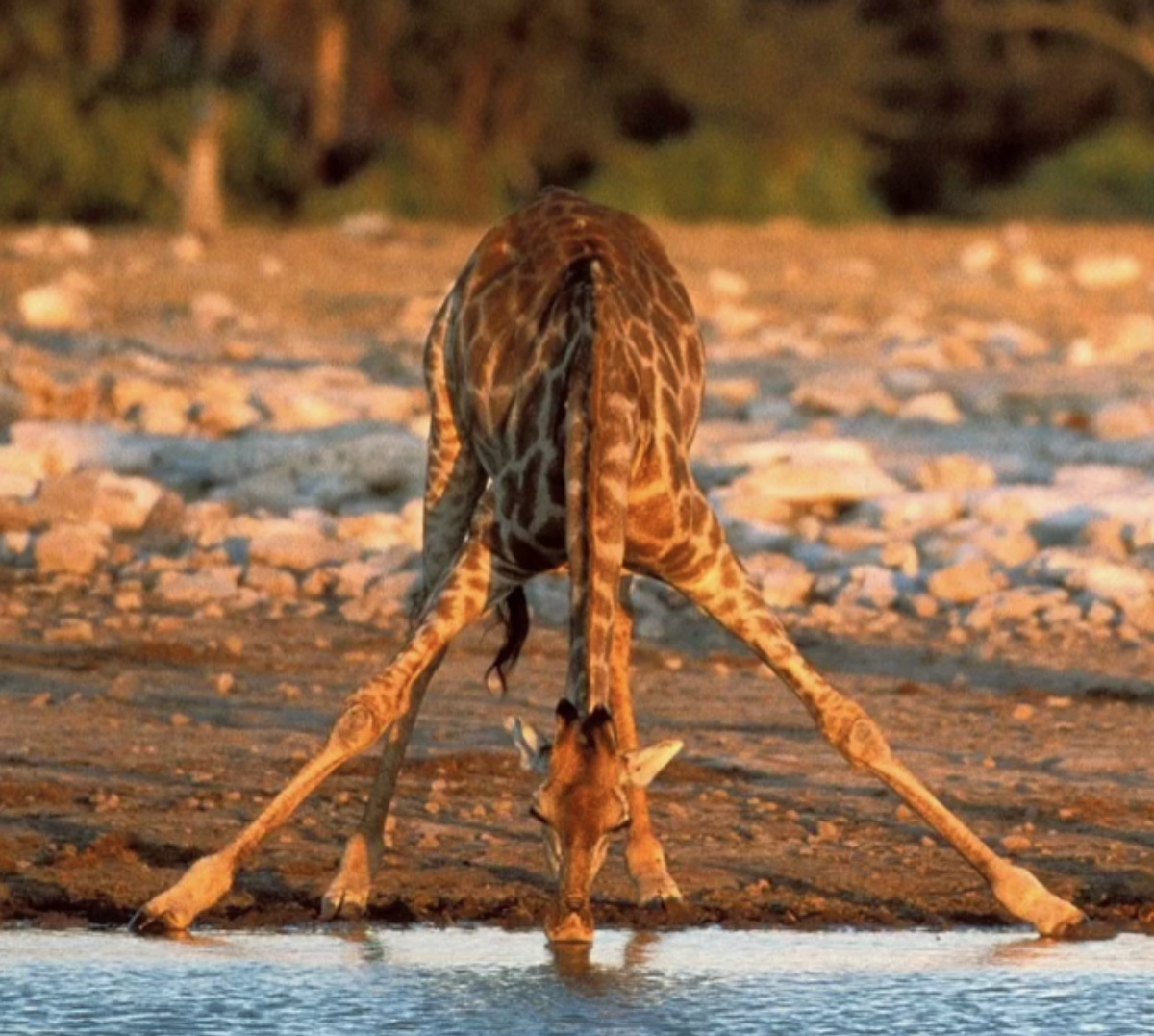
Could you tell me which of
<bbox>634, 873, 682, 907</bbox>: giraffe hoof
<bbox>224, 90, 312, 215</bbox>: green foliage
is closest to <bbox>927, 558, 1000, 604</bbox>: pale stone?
<bbox>634, 873, 682, 907</bbox>: giraffe hoof

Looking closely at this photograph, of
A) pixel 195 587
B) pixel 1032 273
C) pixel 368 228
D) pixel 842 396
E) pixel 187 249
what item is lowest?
pixel 195 587

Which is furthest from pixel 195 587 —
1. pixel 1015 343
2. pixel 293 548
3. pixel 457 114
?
pixel 457 114

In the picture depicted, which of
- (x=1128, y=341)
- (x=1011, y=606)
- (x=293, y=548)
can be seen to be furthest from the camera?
(x=1128, y=341)

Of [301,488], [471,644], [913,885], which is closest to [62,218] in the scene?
[301,488]

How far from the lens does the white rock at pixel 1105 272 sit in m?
18.9

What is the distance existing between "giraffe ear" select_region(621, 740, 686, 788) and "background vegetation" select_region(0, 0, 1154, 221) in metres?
19.0

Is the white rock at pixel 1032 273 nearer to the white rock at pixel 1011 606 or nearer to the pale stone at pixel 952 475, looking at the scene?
the pale stone at pixel 952 475

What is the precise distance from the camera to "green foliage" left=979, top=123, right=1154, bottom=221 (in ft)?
104

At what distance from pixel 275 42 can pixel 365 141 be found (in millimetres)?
1660

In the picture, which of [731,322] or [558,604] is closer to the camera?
[558,604]

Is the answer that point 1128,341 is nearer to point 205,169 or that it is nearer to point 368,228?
point 368,228

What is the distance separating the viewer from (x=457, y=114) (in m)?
29.2

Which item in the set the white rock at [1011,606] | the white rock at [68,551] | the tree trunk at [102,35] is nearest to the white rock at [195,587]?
the white rock at [68,551]

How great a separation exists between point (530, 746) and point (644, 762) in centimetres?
24
